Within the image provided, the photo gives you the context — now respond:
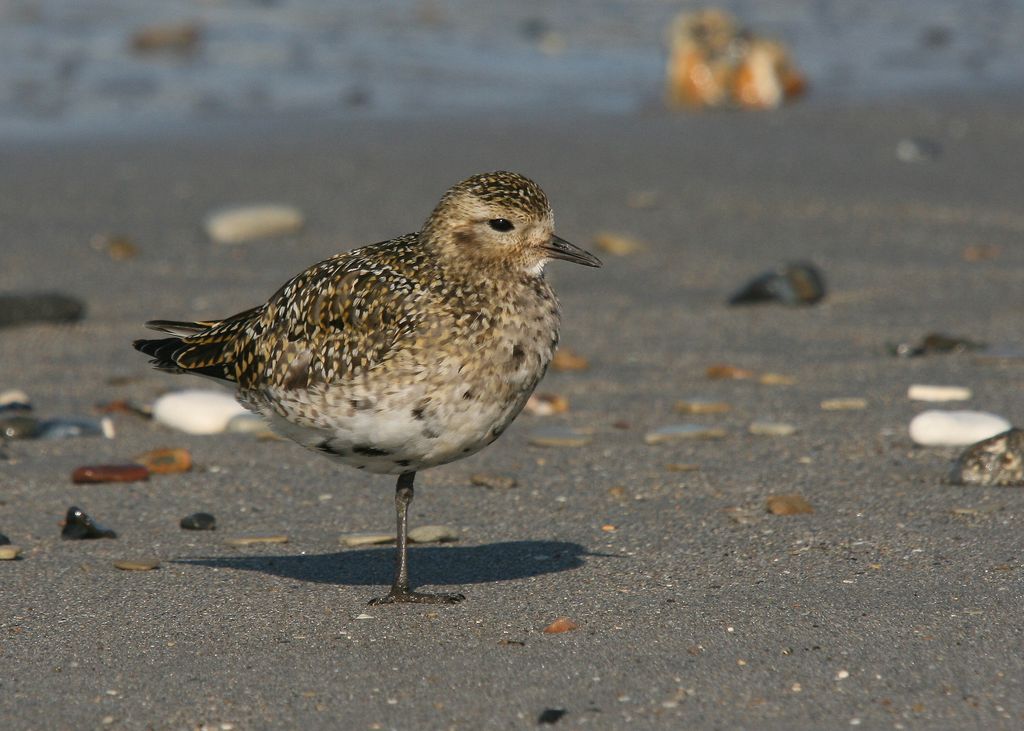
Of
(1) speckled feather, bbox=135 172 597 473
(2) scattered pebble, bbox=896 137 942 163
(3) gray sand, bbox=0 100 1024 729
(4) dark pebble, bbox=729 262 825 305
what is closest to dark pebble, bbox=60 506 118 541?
(3) gray sand, bbox=0 100 1024 729

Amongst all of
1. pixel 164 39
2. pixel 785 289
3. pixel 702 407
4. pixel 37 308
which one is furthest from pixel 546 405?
pixel 164 39

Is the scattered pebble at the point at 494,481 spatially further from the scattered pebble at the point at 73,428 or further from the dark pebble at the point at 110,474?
the scattered pebble at the point at 73,428

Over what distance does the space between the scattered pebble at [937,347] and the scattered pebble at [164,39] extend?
1042cm

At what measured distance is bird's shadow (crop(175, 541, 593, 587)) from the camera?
16.3 feet

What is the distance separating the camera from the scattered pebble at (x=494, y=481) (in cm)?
594

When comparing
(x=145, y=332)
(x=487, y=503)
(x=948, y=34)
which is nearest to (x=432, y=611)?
(x=487, y=503)

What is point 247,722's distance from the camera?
3717 millimetres

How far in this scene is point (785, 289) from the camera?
338 inches

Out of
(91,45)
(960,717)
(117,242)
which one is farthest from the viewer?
(91,45)

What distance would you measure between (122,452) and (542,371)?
256 cm

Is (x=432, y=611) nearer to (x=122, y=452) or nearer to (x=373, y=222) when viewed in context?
(x=122, y=452)

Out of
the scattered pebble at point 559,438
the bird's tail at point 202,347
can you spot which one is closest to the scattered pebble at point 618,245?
the scattered pebble at point 559,438

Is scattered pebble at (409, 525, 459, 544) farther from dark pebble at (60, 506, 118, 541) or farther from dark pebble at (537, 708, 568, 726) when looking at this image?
dark pebble at (537, 708, 568, 726)

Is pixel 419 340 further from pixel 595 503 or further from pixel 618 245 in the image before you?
pixel 618 245
